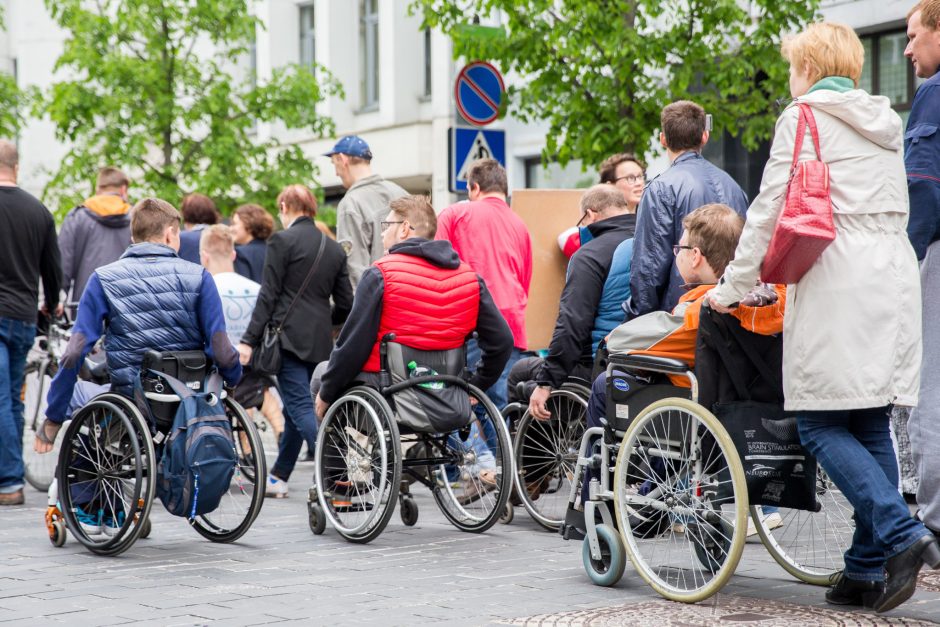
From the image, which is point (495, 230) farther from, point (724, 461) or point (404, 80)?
point (404, 80)

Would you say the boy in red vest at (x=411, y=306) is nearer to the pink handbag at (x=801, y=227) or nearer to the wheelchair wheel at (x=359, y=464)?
the wheelchair wheel at (x=359, y=464)

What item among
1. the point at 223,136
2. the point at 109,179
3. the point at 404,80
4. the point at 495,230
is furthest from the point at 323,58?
the point at 495,230

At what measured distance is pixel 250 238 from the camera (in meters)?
11.6

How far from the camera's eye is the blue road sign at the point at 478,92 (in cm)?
1294

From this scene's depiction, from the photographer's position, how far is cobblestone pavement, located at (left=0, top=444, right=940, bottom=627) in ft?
17.7

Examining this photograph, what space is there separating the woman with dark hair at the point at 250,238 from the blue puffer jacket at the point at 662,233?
4.84 m

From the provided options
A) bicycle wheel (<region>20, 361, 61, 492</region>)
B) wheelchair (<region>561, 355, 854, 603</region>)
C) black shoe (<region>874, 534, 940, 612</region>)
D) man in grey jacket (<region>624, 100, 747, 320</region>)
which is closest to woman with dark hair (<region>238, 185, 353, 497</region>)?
bicycle wheel (<region>20, 361, 61, 492</region>)

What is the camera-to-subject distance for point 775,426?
553cm

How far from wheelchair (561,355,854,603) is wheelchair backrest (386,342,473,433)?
45.6 inches

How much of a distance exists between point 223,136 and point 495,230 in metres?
11.6

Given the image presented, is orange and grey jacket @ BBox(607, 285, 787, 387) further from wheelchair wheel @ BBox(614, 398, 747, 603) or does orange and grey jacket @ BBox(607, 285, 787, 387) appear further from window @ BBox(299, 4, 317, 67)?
window @ BBox(299, 4, 317, 67)

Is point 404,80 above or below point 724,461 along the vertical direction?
above

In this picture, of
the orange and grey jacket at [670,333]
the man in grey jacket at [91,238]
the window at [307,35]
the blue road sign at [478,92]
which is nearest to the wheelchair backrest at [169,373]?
the orange and grey jacket at [670,333]

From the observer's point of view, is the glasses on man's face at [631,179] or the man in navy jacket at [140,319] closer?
the man in navy jacket at [140,319]
